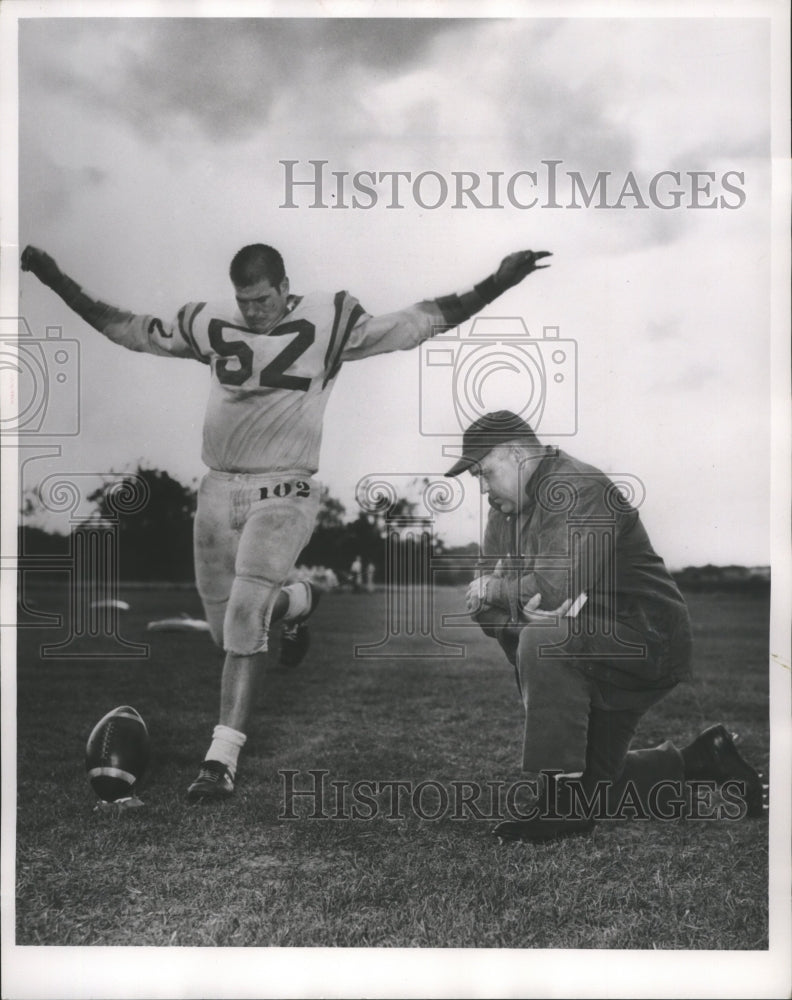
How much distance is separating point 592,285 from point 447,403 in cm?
60

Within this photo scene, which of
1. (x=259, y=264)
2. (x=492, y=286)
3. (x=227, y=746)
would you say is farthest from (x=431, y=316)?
(x=227, y=746)

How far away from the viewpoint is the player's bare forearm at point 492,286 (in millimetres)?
2961

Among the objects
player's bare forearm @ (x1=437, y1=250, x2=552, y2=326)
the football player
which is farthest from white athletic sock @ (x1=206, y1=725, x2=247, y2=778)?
player's bare forearm @ (x1=437, y1=250, x2=552, y2=326)

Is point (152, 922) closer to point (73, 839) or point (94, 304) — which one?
point (73, 839)

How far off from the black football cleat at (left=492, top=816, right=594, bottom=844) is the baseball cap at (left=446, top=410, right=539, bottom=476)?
114 cm

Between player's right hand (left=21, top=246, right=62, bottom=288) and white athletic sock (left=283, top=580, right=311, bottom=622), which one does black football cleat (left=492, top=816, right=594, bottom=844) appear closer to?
white athletic sock (left=283, top=580, right=311, bottom=622)

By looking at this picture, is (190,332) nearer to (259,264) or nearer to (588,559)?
(259,264)

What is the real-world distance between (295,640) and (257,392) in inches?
32.6

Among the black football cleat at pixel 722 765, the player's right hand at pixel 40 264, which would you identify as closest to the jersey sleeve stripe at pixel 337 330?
the player's right hand at pixel 40 264

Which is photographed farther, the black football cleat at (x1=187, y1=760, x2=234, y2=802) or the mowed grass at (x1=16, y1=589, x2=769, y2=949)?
the black football cleat at (x1=187, y1=760, x2=234, y2=802)

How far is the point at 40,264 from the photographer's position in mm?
3002

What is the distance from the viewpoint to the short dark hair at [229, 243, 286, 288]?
2.98 m

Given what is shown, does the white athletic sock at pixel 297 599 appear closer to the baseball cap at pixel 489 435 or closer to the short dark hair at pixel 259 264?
the baseball cap at pixel 489 435

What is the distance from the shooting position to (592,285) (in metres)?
2.96
